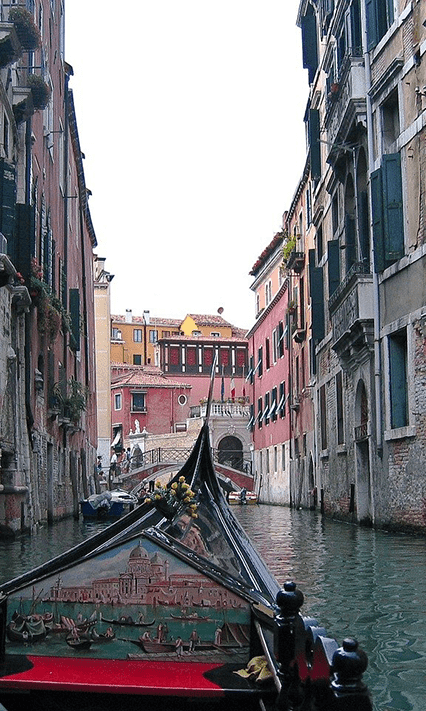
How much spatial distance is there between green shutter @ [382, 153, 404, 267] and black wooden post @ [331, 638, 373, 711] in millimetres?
8559

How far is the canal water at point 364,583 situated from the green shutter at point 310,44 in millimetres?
9129

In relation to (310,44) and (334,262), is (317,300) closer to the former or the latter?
(334,262)

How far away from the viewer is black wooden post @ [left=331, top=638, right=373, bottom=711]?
1.72 m

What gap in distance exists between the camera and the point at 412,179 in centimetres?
979

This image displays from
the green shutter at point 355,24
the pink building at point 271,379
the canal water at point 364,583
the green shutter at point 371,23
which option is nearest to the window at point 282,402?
the pink building at point 271,379

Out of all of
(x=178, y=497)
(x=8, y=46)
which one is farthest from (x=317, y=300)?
(x=178, y=497)

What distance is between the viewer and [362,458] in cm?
1261

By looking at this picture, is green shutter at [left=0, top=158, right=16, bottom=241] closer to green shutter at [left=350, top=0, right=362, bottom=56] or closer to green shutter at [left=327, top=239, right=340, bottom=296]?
green shutter at [left=350, top=0, right=362, bottom=56]

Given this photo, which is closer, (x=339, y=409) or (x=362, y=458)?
(x=362, y=458)

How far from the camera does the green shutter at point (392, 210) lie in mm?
10000

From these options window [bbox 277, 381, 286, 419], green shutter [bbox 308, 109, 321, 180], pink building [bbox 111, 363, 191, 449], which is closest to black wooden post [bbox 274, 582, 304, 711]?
green shutter [bbox 308, 109, 321, 180]

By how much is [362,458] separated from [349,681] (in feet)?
36.3

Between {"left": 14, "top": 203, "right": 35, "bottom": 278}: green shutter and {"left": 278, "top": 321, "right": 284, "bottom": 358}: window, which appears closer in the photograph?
{"left": 14, "top": 203, "right": 35, "bottom": 278}: green shutter

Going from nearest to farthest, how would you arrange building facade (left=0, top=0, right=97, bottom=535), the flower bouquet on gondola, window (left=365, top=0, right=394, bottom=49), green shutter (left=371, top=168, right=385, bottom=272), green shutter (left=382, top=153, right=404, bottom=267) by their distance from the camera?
the flower bouquet on gondola
green shutter (left=382, top=153, right=404, bottom=267)
green shutter (left=371, top=168, right=385, bottom=272)
building facade (left=0, top=0, right=97, bottom=535)
window (left=365, top=0, right=394, bottom=49)
